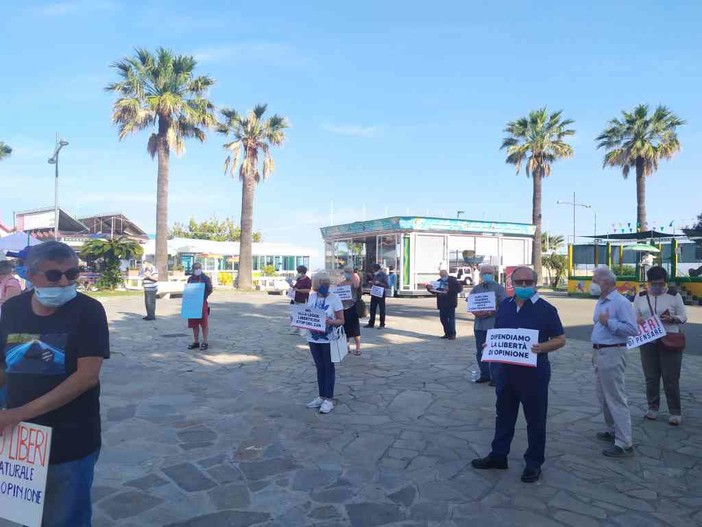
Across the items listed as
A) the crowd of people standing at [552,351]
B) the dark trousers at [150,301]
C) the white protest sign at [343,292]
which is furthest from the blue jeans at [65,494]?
the dark trousers at [150,301]

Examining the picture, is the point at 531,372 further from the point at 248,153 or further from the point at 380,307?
the point at 248,153

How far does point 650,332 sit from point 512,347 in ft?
7.55

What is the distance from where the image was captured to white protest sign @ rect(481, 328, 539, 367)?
434 centimetres

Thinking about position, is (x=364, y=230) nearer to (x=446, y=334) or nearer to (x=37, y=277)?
(x=446, y=334)

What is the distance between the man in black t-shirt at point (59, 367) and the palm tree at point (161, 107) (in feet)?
82.6

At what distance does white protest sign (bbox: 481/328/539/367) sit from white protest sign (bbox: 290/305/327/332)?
2.34 m

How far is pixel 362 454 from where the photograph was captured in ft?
16.6

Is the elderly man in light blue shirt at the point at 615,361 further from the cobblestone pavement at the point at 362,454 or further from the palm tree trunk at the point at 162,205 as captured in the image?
the palm tree trunk at the point at 162,205

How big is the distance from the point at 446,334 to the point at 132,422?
8029 millimetres

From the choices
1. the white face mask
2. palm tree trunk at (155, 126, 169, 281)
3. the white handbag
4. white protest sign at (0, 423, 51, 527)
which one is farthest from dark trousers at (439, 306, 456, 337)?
palm tree trunk at (155, 126, 169, 281)

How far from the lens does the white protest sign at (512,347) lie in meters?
4.34

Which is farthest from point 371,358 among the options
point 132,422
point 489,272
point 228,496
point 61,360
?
point 61,360

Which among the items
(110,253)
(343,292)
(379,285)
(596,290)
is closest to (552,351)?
(596,290)

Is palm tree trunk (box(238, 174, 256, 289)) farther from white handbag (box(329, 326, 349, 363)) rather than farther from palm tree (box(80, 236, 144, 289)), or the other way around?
white handbag (box(329, 326, 349, 363))
